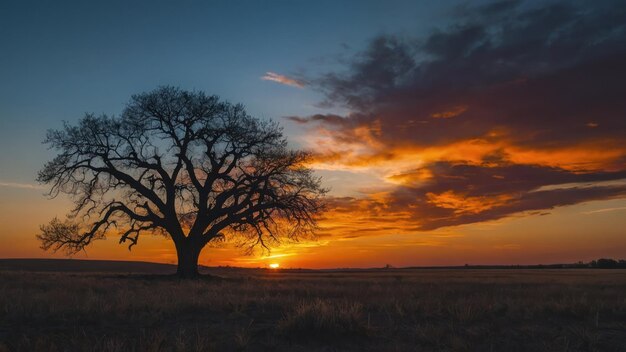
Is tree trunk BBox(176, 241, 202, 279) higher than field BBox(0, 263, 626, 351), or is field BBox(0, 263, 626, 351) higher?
tree trunk BBox(176, 241, 202, 279)

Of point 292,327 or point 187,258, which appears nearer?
point 292,327

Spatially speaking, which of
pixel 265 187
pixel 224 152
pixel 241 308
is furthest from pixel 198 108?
pixel 241 308

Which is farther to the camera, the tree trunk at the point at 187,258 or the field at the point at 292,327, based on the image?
the tree trunk at the point at 187,258

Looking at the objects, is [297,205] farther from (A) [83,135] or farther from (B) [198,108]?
(A) [83,135]

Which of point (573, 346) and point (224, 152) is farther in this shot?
point (224, 152)

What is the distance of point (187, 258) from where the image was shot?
3375cm

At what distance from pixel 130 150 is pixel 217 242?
8566 mm

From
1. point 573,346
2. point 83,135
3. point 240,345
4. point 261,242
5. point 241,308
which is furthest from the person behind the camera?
point 261,242

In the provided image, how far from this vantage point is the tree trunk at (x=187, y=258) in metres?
33.6

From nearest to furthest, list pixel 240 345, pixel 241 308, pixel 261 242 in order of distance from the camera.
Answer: pixel 240 345 < pixel 241 308 < pixel 261 242

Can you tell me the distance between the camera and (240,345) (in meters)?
7.86

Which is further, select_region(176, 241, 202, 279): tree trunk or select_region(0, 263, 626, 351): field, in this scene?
select_region(176, 241, 202, 279): tree trunk

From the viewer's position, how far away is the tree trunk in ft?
110

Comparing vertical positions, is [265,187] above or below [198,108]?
below
